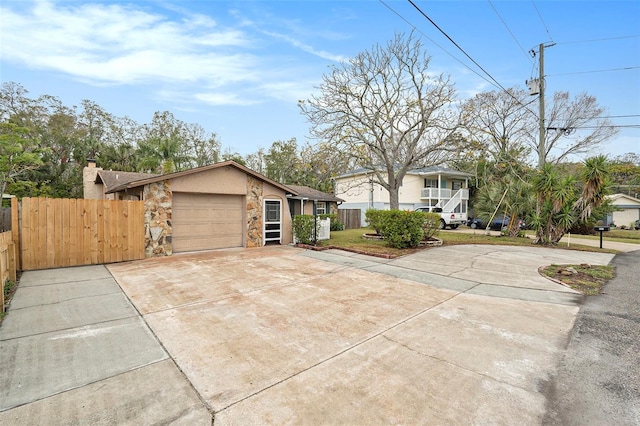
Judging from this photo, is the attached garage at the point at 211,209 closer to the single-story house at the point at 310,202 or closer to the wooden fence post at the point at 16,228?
the single-story house at the point at 310,202

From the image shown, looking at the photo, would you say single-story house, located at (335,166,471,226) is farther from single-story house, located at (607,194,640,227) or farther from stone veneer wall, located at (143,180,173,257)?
stone veneer wall, located at (143,180,173,257)

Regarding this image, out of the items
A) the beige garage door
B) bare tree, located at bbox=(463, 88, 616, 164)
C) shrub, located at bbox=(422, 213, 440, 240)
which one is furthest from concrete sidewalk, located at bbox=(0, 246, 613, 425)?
bare tree, located at bbox=(463, 88, 616, 164)

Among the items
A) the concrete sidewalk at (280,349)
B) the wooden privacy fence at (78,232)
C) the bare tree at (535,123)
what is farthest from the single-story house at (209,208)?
the bare tree at (535,123)

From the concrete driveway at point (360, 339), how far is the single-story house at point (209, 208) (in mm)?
2427

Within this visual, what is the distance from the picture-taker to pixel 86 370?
2885mm

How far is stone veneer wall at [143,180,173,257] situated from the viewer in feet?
29.5

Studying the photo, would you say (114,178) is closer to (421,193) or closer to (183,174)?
(183,174)

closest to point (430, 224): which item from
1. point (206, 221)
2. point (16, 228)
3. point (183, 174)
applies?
point (206, 221)

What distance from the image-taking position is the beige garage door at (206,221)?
9.82 m

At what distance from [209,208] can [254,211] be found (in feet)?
5.60

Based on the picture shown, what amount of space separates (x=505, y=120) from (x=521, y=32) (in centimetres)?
1370

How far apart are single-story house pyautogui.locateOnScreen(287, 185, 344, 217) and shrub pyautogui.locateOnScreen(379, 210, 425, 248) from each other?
3.51 metres

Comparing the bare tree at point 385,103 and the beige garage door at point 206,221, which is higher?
the bare tree at point 385,103

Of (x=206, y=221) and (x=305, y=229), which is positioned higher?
(x=206, y=221)
